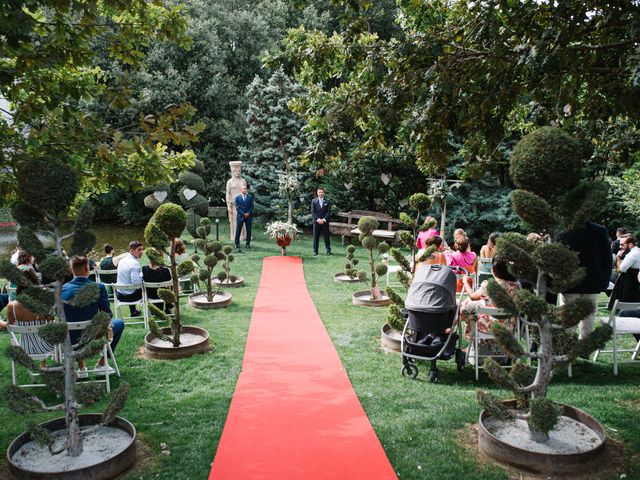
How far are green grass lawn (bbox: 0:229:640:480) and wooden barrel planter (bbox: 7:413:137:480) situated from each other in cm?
18

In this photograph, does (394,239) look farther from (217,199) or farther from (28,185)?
(28,185)

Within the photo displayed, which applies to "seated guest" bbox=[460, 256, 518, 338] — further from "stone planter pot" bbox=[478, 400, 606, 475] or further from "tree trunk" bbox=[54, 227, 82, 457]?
"tree trunk" bbox=[54, 227, 82, 457]

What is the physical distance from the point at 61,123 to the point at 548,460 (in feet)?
21.2

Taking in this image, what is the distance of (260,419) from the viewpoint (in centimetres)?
602

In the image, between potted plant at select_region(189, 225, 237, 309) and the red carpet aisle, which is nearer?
the red carpet aisle

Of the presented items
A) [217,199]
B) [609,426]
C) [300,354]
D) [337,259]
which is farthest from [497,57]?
[217,199]

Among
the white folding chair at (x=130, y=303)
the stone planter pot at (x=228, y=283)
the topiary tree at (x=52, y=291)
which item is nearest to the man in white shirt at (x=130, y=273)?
the white folding chair at (x=130, y=303)

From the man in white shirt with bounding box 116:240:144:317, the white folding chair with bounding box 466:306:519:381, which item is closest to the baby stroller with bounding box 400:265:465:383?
the white folding chair with bounding box 466:306:519:381

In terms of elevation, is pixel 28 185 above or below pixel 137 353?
above

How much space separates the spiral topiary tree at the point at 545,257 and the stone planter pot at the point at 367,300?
6.47 metres

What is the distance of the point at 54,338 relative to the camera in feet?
15.0

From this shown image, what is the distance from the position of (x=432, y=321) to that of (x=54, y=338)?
452 centimetres

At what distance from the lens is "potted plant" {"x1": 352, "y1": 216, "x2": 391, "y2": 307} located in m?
10.6

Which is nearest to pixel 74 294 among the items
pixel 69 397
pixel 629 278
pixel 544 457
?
pixel 69 397
